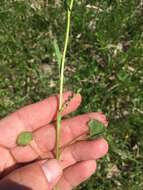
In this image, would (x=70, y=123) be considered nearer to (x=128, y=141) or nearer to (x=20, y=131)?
(x=20, y=131)

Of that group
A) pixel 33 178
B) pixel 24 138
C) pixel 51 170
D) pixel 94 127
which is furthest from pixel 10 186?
pixel 94 127

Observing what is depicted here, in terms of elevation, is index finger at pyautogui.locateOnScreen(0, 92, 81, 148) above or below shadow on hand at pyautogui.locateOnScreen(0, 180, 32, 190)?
above

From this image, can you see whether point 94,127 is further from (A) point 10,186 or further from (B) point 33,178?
(A) point 10,186

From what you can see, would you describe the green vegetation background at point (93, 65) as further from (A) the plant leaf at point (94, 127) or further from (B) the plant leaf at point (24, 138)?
(B) the plant leaf at point (24, 138)

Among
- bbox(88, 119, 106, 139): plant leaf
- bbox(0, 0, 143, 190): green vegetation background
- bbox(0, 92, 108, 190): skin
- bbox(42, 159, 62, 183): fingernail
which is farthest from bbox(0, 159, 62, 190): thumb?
bbox(0, 0, 143, 190): green vegetation background

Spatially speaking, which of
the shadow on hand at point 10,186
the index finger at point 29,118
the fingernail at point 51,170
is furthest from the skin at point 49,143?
the shadow on hand at point 10,186

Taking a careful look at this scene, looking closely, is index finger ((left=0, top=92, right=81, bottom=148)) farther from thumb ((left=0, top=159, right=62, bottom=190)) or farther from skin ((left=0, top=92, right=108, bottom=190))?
thumb ((left=0, top=159, right=62, bottom=190))
